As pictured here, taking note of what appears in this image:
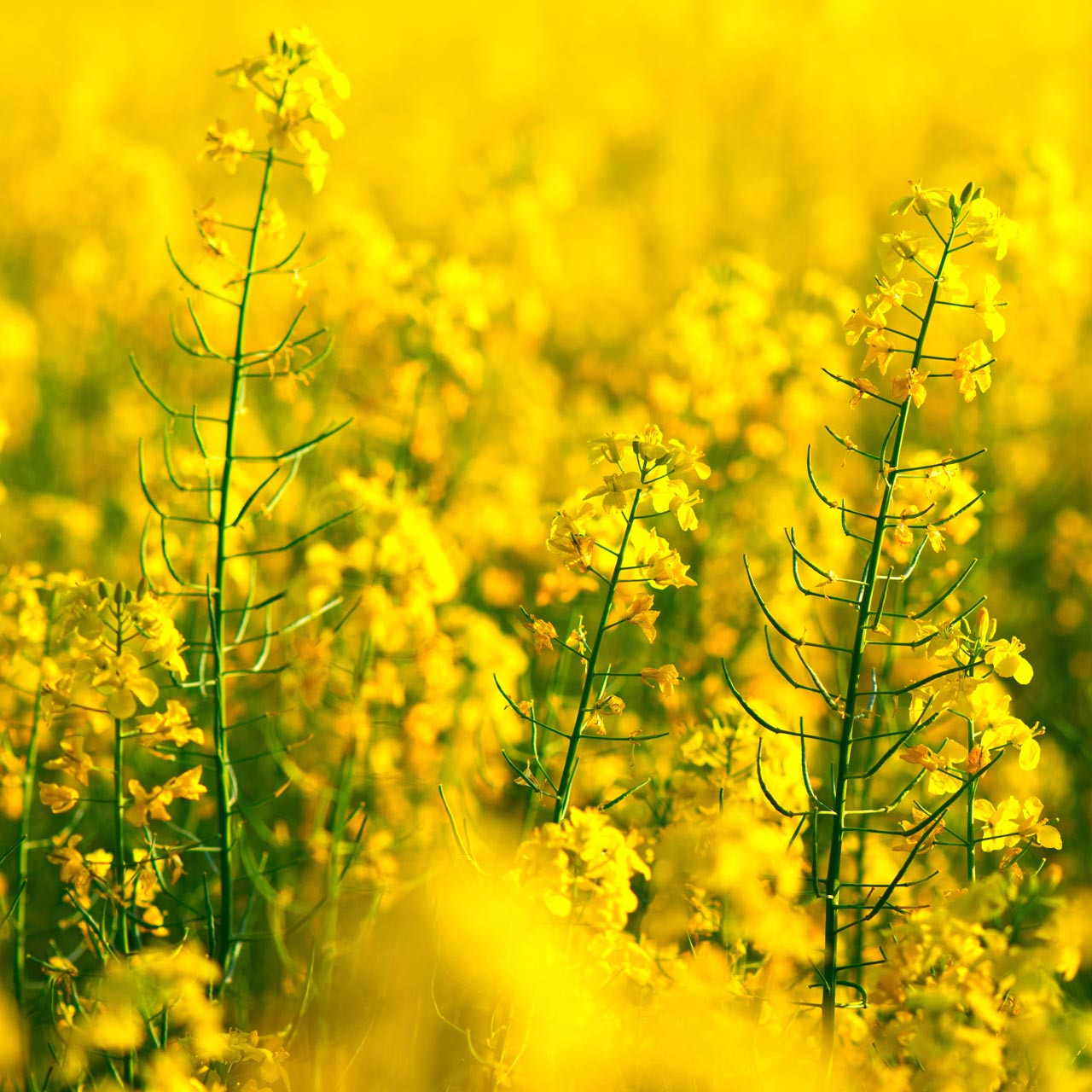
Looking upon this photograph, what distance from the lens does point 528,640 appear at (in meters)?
3.66

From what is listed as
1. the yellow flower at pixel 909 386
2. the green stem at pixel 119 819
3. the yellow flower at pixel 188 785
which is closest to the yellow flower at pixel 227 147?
the green stem at pixel 119 819

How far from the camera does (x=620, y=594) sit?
3.27m

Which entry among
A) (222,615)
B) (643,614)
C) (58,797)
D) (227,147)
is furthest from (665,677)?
(227,147)

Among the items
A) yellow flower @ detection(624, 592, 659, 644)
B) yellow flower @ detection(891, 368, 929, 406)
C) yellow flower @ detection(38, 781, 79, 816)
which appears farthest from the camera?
yellow flower @ detection(38, 781, 79, 816)

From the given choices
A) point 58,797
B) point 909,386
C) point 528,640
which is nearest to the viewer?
point 909,386

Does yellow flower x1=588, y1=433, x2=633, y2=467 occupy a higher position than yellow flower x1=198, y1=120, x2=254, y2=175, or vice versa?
yellow flower x1=198, y1=120, x2=254, y2=175

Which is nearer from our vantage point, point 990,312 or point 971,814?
point 990,312

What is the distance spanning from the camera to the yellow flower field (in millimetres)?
1928

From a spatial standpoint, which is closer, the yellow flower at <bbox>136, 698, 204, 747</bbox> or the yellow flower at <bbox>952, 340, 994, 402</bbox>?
the yellow flower at <bbox>952, 340, 994, 402</bbox>

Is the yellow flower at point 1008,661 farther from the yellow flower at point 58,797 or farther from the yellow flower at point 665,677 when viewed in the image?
the yellow flower at point 58,797

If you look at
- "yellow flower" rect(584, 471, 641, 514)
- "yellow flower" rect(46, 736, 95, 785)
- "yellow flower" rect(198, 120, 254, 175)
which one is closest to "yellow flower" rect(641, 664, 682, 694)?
"yellow flower" rect(584, 471, 641, 514)

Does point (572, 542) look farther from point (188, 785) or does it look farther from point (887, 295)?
point (188, 785)

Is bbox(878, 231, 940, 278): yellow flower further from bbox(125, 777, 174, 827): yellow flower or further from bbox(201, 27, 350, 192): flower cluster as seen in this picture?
bbox(125, 777, 174, 827): yellow flower

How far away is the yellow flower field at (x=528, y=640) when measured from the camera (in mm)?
1928
